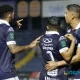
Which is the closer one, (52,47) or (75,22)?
(75,22)

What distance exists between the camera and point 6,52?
6227mm

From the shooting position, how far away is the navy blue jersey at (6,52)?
6.17m

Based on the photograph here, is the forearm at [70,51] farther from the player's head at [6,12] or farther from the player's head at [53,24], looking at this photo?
the player's head at [6,12]

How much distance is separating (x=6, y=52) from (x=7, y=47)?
73mm

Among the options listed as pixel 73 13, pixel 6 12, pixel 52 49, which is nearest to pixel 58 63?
pixel 52 49

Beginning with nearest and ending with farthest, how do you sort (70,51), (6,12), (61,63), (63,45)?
Result: (70,51) → (63,45) → (61,63) → (6,12)

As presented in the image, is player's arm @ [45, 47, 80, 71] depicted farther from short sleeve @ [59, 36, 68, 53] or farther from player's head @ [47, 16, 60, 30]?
player's head @ [47, 16, 60, 30]

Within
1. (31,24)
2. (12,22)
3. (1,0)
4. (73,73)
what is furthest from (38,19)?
(73,73)

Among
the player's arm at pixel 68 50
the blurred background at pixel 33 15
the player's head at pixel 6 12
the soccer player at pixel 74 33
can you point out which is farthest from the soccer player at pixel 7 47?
the blurred background at pixel 33 15

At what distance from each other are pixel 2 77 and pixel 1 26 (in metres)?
0.71

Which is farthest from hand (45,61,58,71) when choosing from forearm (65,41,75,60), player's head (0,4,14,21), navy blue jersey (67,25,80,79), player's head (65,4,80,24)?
player's head (0,4,14,21)

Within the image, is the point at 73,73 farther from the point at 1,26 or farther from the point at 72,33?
the point at 1,26

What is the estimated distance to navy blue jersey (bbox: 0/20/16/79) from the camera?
243 inches

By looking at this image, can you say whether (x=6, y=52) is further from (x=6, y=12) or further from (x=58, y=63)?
(x=58, y=63)
